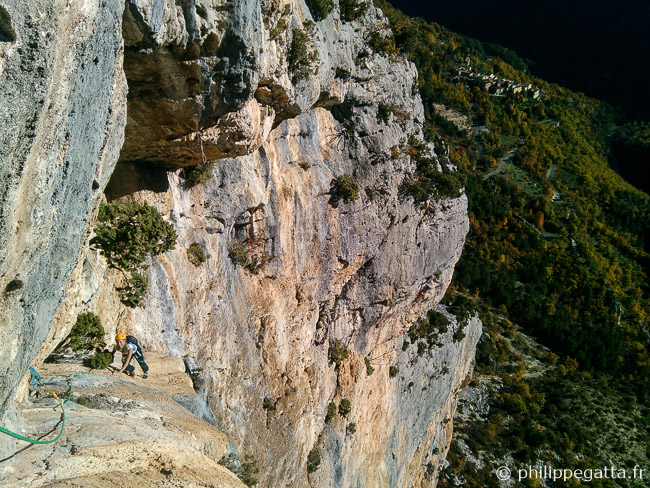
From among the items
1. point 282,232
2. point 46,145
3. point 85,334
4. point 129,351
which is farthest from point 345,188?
point 46,145

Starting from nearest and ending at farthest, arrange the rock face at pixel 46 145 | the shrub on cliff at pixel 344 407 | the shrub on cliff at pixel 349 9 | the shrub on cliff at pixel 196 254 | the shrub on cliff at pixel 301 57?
the rock face at pixel 46 145 → the shrub on cliff at pixel 301 57 → the shrub on cliff at pixel 196 254 → the shrub on cliff at pixel 349 9 → the shrub on cliff at pixel 344 407

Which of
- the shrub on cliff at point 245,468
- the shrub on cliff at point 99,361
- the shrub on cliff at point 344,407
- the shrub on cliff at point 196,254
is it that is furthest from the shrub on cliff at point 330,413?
the shrub on cliff at point 99,361

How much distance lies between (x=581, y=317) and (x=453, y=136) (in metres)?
36.2

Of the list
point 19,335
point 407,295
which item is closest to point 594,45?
point 407,295

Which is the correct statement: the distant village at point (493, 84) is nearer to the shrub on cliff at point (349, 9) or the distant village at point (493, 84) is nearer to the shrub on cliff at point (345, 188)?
the shrub on cliff at point (349, 9)

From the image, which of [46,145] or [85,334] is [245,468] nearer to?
[85,334]

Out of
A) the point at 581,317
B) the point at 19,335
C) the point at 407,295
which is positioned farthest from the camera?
the point at 581,317

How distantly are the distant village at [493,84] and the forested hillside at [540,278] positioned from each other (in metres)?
0.36

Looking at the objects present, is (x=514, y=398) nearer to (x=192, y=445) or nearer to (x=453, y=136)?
(x=453, y=136)

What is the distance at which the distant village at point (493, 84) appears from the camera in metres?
85.6

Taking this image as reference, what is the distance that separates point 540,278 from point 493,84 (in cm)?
4522

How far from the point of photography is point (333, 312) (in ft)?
75.9

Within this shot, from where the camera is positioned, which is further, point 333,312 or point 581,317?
point 581,317

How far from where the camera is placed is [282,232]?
18.4 m
